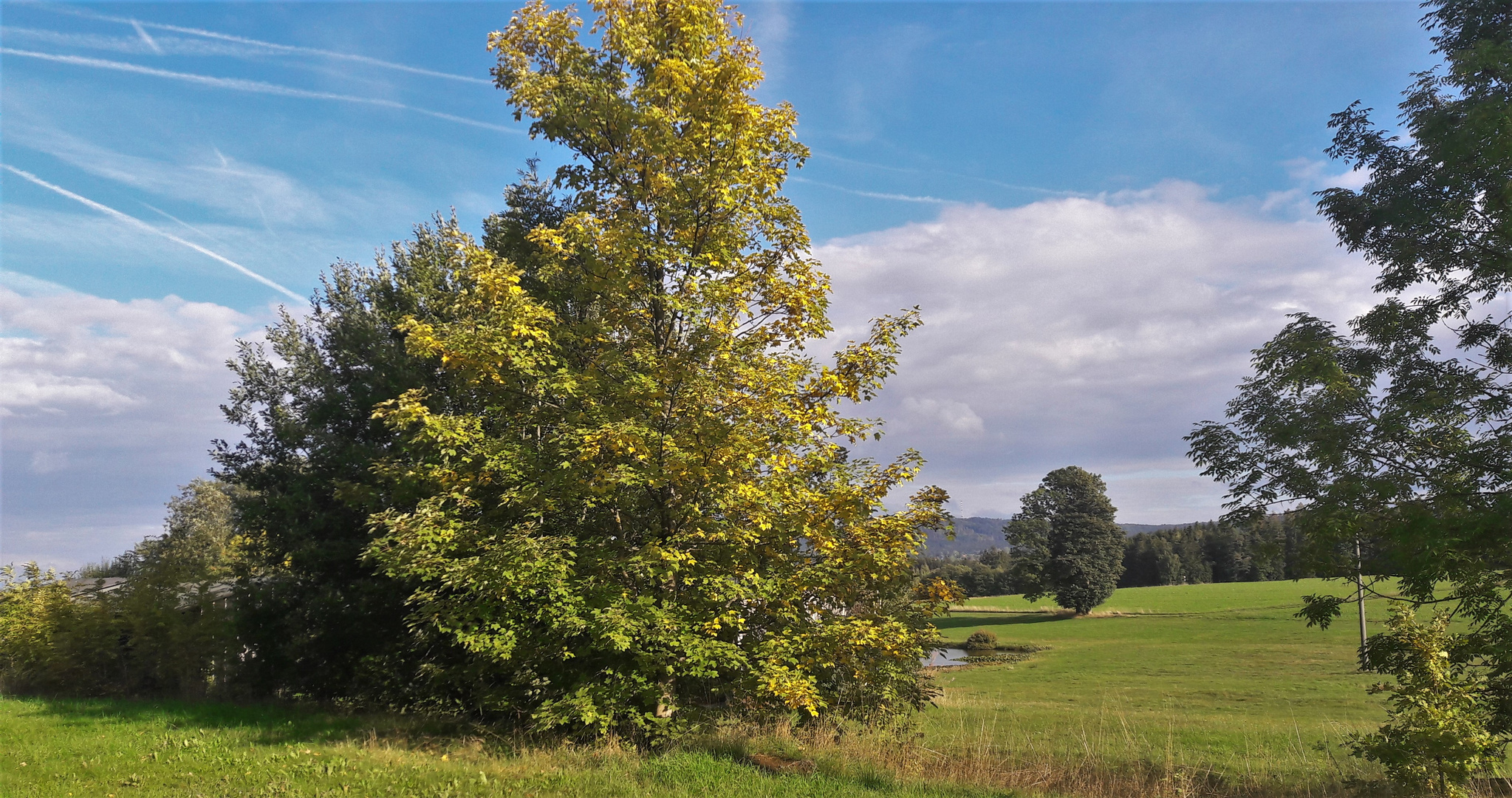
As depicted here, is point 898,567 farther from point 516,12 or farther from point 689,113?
point 516,12

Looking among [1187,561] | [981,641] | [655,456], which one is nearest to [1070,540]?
[981,641]

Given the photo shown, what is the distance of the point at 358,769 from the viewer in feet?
29.6

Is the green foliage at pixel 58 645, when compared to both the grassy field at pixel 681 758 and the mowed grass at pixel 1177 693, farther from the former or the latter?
the mowed grass at pixel 1177 693

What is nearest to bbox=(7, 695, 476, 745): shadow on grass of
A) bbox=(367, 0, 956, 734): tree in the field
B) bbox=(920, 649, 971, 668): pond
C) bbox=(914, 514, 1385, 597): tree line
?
bbox=(367, 0, 956, 734): tree in the field

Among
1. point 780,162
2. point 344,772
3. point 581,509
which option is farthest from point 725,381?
point 344,772

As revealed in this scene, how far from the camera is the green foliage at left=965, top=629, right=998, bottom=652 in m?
49.8

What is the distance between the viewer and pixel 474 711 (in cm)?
1517

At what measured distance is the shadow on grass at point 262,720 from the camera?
12.3 metres

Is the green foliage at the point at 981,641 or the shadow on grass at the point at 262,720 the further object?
the green foliage at the point at 981,641

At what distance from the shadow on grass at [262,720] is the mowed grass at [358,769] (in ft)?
0.30

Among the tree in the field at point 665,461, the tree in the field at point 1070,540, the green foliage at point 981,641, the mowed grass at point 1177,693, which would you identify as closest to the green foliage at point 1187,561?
the mowed grass at point 1177,693

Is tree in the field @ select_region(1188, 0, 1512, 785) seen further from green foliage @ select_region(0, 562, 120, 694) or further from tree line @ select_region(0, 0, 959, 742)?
green foliage @ select_region(0, 562, 120, 694)

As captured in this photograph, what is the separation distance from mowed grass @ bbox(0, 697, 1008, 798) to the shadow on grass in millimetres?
91

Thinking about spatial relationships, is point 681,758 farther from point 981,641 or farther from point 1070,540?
point 1070,540
